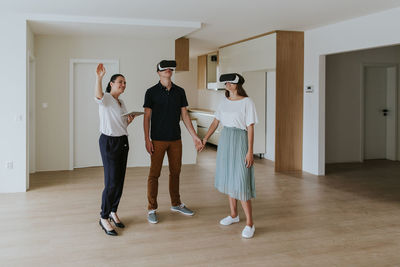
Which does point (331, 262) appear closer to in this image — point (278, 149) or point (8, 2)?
point (278, 149)

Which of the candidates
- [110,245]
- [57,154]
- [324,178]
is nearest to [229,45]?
[324,178]

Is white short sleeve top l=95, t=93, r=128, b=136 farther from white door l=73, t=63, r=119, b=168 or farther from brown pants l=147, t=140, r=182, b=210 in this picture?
white door l=73, t=63, r=119, b=168

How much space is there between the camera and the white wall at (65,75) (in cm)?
659

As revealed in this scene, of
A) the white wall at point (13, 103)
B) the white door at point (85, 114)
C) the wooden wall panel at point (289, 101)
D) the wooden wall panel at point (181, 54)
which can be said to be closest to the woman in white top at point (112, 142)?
the white wall at point (13, 103)

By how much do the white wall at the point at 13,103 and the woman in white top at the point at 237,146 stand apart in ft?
10.2

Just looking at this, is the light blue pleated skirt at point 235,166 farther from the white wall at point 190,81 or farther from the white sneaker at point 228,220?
the white wall at point 190,81

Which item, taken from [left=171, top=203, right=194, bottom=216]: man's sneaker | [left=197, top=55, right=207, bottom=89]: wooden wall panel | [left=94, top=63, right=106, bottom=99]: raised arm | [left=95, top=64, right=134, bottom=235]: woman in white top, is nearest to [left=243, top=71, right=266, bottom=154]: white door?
[left=197, top=55, right=207, bottom=89]: wooden wall panel

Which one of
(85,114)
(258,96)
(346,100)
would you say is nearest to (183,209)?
(85,114)

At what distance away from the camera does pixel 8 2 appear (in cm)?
462

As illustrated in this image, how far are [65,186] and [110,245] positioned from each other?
2535 millimetres

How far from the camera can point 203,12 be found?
206 inches

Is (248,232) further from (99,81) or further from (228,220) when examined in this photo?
(99,81)

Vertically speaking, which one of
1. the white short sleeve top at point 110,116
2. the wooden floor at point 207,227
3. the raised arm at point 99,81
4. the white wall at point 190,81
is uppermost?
the white wall at point 190,81

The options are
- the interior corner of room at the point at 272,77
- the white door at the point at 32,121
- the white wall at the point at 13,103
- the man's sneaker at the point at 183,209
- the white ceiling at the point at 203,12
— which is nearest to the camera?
the man's sneaker at the point at 183,209
